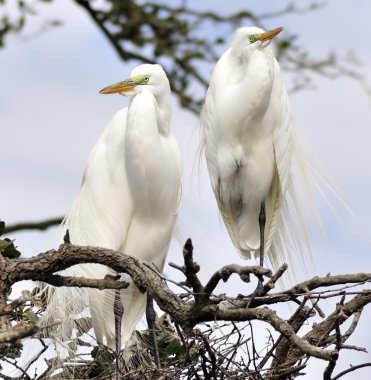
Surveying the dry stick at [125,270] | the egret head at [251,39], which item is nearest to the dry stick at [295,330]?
the dry stick at [125,270]

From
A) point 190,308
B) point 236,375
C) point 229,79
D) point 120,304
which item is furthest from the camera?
point 229,79

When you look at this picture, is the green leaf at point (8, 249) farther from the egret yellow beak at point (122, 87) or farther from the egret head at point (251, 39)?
the egret head at point (251, 39)

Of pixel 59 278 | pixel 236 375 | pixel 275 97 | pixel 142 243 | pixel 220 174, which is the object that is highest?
pixel 275 97

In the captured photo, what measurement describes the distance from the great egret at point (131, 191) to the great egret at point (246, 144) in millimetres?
206

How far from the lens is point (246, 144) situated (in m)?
3.86

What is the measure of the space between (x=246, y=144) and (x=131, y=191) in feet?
1.52

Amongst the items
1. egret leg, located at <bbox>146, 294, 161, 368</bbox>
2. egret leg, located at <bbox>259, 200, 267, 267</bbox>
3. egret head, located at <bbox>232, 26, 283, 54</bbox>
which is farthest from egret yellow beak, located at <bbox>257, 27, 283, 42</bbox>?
egret leg, located at <bbox>146, 294, 161, 368</bbox>

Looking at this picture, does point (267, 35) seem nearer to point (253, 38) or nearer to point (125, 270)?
point (253, 38)

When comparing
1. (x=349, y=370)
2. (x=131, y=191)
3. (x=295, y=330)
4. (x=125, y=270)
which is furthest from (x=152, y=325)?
(x=349, y=370)

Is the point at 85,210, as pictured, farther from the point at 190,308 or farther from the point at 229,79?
the point at 190,308

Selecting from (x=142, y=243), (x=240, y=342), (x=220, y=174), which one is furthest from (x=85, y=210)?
(x=240, y=342)

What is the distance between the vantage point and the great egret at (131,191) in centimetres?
353

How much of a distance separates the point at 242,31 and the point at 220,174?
1.66ft

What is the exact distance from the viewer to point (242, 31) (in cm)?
372
